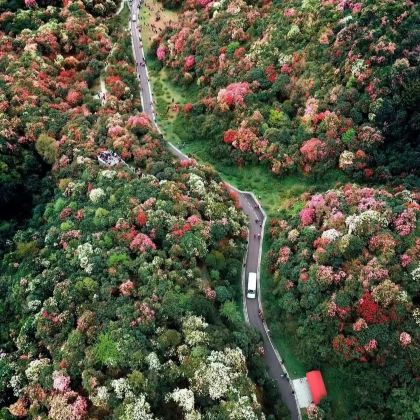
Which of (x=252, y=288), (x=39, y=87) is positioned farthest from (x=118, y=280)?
(x=39, y=87)

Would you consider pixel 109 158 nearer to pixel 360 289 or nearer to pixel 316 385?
pixel 360 289

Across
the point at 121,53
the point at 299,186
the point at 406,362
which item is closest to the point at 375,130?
the point at 299,186

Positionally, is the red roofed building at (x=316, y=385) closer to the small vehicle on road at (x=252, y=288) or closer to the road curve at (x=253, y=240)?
the road curve at (x=253, y=240)

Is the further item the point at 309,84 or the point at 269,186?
the point at 309,84

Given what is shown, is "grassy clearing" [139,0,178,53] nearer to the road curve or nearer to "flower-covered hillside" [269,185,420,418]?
the road curve

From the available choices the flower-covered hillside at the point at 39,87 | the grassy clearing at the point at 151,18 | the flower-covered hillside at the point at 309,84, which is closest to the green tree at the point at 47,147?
the flower-covered hillside at the point at 39,87

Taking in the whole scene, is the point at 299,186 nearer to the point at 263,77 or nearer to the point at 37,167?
the point at 263,77
